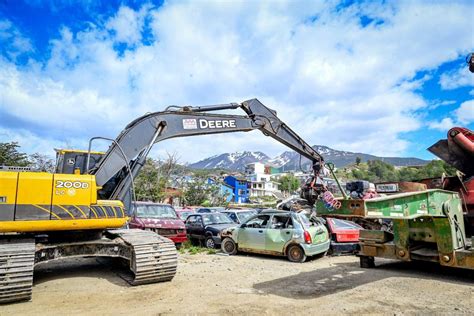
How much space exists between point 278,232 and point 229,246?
6.62 ft

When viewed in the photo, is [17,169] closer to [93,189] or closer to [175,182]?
[93,189]

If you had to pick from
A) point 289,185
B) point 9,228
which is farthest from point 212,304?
point 289,185

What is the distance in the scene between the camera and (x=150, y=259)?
652cm

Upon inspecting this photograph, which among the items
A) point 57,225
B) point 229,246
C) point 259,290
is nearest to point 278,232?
point 229,246

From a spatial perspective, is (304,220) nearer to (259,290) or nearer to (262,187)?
(259,290)

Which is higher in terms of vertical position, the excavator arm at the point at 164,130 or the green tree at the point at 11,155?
the green tree at the point at 11,155

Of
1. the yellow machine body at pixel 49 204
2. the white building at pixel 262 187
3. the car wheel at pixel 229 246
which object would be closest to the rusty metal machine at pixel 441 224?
the car wheel at pixel 229 246

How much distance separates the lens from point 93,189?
6.47 metres

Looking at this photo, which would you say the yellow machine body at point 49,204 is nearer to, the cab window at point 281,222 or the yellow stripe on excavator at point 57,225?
the yellow stripe on excavator at point 57,225

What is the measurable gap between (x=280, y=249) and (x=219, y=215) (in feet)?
15.7

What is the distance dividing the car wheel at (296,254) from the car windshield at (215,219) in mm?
4627

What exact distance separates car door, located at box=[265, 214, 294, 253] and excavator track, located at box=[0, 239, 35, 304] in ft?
20.5

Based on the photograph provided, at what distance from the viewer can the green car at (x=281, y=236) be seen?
9.58m

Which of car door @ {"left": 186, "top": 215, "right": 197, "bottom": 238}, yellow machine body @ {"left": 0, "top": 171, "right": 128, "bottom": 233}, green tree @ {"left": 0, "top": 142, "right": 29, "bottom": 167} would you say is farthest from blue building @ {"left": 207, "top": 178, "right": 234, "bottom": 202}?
yellow machine body @ {"left": 0, "top": 171, "right": 128, "bottom": 233}
